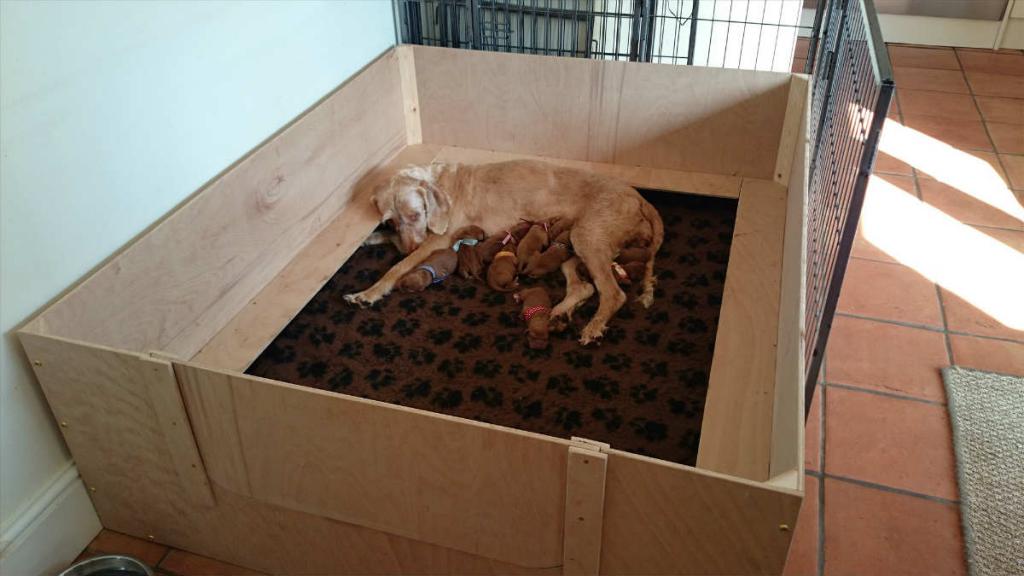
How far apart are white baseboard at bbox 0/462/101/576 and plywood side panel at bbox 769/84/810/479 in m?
1.73

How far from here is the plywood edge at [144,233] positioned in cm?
200

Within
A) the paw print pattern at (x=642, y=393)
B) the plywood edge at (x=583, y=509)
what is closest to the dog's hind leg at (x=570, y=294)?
the paw print pattern at (x=642, y=393)

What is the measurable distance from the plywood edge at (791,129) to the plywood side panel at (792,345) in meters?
0.36

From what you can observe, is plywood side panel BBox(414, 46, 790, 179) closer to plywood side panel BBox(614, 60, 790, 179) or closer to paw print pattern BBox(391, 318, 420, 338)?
plywood side panel BBox(614, 60, 790, 179)

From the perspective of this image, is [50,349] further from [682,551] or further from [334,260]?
[682,551]

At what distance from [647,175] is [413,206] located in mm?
1048

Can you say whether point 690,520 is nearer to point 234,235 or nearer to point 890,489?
point 890,489

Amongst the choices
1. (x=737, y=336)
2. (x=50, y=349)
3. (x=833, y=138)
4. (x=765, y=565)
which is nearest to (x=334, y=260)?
(x=50, y=349)

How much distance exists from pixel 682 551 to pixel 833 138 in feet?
4.95

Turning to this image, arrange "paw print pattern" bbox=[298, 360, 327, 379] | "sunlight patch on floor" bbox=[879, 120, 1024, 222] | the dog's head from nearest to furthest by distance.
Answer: "paw print pattern" bbox=[298, 360, 327, 379], the dog's head, "sunlight patch on floor" bbox=[879, 120, 1024, 222]

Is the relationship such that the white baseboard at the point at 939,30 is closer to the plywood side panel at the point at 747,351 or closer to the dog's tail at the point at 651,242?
the plywood side panel at the point at 747,351

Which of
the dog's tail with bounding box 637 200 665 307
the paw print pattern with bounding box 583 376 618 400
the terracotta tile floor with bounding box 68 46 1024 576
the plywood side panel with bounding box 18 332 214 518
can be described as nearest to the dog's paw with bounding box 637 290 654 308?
the dog's tail with bounding box 637 200 665 307

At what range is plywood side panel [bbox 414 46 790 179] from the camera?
3.32 m

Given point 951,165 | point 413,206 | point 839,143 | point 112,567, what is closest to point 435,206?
point 413,206
